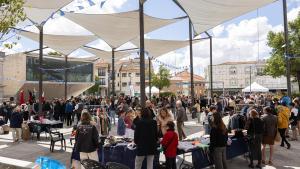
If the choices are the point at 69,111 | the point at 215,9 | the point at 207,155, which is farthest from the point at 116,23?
the point at 207,155

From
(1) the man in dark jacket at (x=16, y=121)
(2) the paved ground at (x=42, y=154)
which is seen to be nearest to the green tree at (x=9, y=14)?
(2) the paved ground at (x=42, y=154)

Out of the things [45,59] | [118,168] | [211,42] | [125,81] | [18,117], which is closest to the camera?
[118,168]

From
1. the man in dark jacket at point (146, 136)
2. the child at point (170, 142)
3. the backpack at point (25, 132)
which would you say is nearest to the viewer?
the man in dark jacket at point (146, 136)

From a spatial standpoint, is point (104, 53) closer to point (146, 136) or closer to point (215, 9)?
point (215, 9)

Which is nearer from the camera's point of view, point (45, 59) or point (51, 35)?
→ point (51, 35)

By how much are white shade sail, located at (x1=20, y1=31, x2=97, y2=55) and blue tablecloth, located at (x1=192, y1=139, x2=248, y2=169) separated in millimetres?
16574

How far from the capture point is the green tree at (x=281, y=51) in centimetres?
3447

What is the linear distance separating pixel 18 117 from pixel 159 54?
60.4ft

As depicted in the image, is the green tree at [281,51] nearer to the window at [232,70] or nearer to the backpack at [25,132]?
the backpack at [25,132]

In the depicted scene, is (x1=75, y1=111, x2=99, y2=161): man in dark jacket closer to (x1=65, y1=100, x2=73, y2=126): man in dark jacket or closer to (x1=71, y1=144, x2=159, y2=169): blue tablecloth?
(x1=71, y1=144, x2=159, y2=169): blue tablecloth

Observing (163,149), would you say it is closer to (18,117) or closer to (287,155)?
(287,155)

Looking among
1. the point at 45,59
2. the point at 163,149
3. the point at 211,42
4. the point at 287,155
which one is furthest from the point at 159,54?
the point at 163,149

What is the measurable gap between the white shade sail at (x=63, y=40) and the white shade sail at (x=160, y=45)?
4.01m

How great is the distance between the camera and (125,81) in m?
83.4
